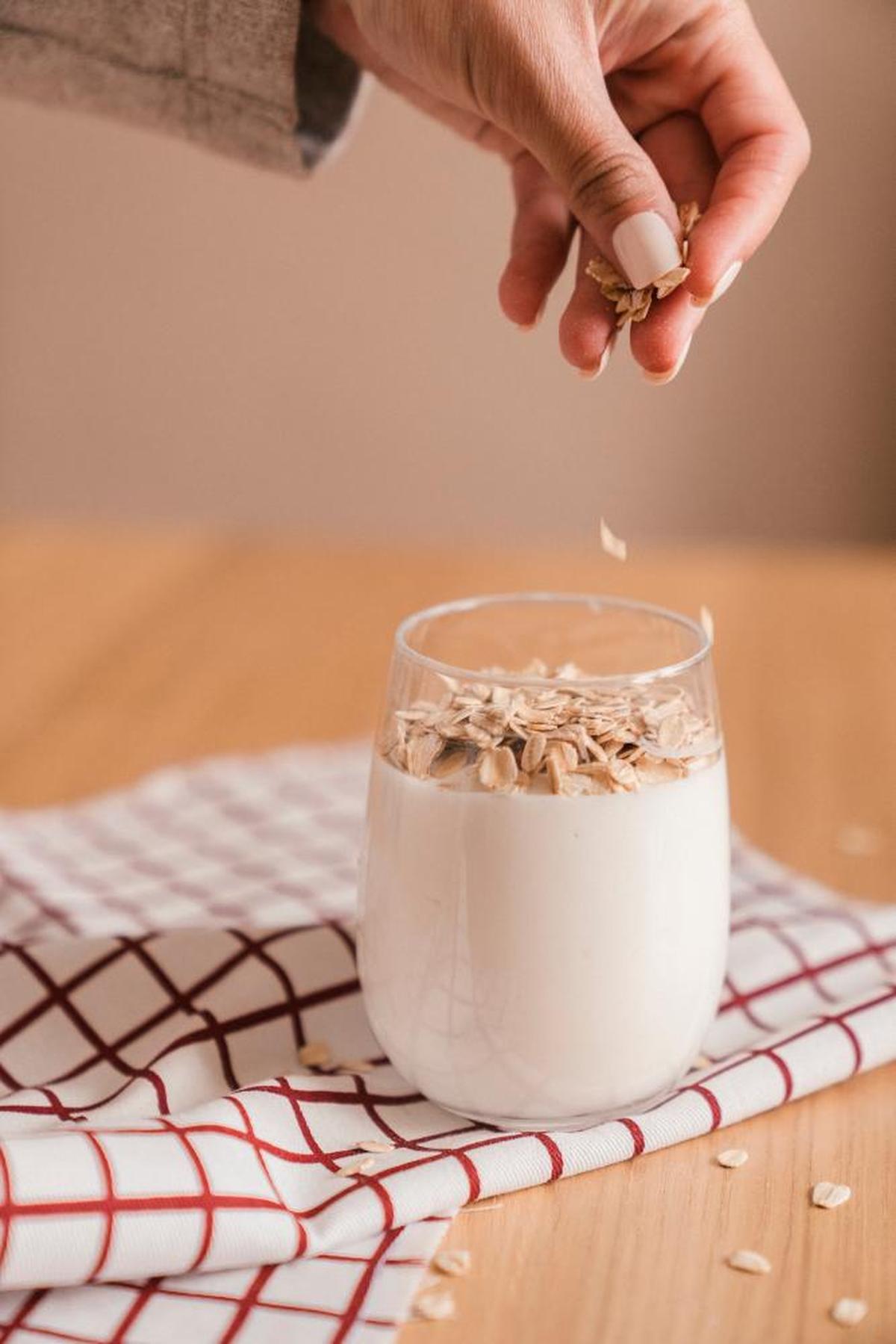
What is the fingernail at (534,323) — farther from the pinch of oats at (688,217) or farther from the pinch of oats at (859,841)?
the pinch of oats at (859,841)

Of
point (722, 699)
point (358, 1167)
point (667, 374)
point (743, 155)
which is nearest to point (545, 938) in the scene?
point (358, 1167)

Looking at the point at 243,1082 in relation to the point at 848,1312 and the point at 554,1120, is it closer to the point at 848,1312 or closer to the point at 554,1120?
the point at 554,1120

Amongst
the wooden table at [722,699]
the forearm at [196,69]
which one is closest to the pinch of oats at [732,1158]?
the wooden table at [722,699]

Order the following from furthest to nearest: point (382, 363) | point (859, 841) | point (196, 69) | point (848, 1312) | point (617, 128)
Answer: point (382, 363) → point (859, 841) → point (196, 69) → point (617, 128) → point (848, 1312)

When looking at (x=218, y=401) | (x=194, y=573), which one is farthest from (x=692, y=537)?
(x=194, y=573)

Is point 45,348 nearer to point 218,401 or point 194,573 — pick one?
point 218,401

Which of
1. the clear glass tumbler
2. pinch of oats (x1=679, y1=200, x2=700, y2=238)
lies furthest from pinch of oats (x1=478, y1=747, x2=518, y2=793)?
pinch of oats (x1=679, y1=200, x2=700, y2=238)
